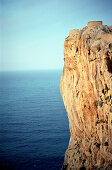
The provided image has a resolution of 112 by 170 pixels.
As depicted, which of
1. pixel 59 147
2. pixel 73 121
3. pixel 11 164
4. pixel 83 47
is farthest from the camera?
pixel 59 147

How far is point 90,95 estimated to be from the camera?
16406 millimetres

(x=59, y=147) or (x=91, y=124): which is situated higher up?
(x=91, y=124)

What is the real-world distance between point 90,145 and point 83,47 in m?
9.42

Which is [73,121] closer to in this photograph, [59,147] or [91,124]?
[91,124]

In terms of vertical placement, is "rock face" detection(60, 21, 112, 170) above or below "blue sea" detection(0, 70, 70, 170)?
above

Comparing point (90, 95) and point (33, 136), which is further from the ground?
point (90, 95)

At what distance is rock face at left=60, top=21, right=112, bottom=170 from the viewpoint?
1444 cm

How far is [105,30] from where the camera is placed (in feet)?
55.3

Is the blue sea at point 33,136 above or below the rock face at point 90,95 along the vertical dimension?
below

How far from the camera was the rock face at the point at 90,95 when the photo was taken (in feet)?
47.4

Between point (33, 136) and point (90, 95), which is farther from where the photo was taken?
point (33, 136)

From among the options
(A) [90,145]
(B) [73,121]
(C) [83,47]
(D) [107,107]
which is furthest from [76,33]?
(A) [90,145]

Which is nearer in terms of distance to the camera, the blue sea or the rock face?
the rock face

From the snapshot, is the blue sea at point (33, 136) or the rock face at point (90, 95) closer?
the rock face at point (90, 95)
